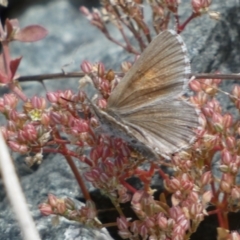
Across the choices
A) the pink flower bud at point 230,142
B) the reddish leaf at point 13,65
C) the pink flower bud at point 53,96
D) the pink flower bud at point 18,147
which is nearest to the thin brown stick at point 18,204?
the pink flower bud at point 18,147

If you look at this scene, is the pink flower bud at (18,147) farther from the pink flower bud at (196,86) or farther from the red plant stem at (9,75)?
the pink flower bud at (196,86)

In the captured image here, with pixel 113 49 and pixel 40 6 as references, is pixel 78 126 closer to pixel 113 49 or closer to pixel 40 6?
pixel 113 49

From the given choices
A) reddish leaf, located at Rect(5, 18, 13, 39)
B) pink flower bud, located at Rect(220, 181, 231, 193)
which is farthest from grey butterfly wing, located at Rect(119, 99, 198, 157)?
reddish leaf, located at Rect(5, 18, 13, 39)

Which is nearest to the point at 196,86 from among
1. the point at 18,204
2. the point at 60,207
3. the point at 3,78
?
the point at 60,207

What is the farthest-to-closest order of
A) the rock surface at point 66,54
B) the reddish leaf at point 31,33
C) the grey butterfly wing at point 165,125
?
the reddish leaf at point 31,33, the rock surface at point 66,54, the grey butterfly wing at point 165,125

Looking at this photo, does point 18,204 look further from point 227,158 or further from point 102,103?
point 227,158

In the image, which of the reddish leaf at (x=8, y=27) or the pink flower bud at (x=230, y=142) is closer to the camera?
the pink flower bud at (x=230, y=142)

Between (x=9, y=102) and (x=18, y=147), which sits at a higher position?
(x=9, y=102)

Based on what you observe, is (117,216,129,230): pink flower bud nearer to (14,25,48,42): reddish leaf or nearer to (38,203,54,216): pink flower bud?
(38,203,54,216): pink flower bud
